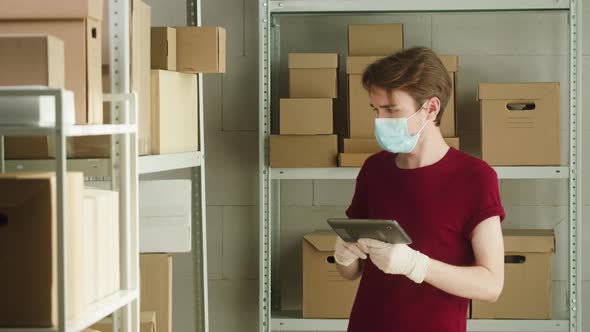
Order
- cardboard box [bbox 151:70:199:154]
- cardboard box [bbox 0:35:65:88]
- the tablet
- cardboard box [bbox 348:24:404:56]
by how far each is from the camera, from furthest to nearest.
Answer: cardboard box [bbox 348:24:404:56]
cardboard box [bbox 151:70:199:154]
the tablet
cardboard box [bbox 0:35:65:88]

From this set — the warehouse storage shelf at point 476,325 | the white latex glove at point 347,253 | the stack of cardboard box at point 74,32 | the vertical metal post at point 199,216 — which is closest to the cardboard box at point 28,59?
the stack of cardboard box at point 74,32

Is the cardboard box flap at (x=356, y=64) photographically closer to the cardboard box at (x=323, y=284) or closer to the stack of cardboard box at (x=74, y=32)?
the cardboard box at (x=323, y=284)

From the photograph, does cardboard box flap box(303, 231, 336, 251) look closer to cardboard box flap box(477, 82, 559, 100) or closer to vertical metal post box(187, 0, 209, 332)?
vertical metal post box(187, 0, 209, 332)

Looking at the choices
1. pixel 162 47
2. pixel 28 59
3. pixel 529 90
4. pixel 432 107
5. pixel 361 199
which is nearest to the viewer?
pixel 28 59

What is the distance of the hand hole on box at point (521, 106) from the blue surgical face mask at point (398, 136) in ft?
3.70

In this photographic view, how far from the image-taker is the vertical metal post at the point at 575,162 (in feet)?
10.8

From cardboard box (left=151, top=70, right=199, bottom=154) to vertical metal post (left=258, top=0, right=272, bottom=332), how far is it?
0.38m

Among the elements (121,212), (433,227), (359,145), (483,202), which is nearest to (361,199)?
(433,227)

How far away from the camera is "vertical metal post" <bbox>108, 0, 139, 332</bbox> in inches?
88.6

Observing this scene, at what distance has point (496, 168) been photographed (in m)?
3.32

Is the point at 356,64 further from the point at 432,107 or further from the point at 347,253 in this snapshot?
the point at 347,253

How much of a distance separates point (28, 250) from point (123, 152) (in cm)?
53

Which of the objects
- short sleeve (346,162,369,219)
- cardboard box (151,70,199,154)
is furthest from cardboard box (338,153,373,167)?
short sleeve (346,162,369,219)

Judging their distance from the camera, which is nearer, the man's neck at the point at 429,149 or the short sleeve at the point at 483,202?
the short sleeve at the point at 483,202
